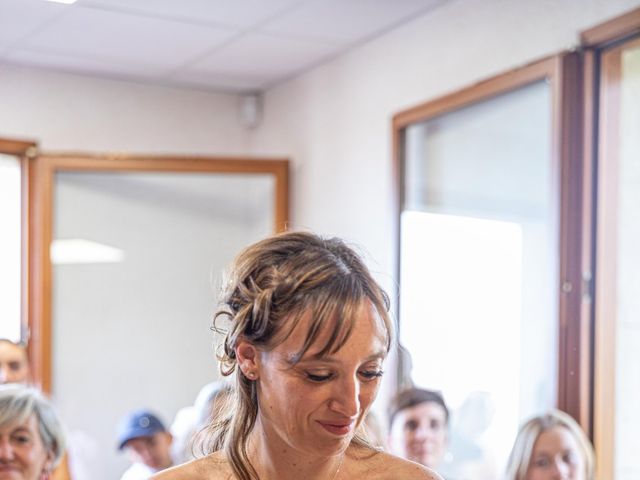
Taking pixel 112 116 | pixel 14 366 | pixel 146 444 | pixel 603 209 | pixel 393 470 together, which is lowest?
pixel 146 444

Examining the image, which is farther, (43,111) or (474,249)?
(43,111)

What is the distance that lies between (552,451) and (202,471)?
143 cm

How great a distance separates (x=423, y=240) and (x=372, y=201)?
36 cm

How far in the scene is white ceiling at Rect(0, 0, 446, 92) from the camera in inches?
139

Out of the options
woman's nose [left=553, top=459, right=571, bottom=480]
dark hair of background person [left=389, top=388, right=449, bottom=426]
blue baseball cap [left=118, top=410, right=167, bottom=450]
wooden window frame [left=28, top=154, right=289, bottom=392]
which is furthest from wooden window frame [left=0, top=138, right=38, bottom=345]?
woman's nose [left=553, top=459, right=571, bottom=480]

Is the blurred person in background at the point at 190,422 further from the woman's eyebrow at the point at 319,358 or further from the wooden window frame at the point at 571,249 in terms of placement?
the woman's eyebrow at the point at 319,358

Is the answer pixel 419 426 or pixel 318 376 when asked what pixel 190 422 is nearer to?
pixel 419 426

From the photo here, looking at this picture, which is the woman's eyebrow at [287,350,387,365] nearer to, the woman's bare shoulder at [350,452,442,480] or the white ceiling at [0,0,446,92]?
the woman's bare shoulder at [350,452,442,480]

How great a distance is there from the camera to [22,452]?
106 inches

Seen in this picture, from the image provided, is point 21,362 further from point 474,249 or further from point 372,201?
point 474,249

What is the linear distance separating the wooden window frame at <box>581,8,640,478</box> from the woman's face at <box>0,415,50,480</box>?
1573mm

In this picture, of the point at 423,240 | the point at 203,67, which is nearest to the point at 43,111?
the point at 203,67

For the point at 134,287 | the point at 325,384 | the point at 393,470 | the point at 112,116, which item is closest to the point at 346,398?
the point at 325,384

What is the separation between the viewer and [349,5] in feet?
11.6
